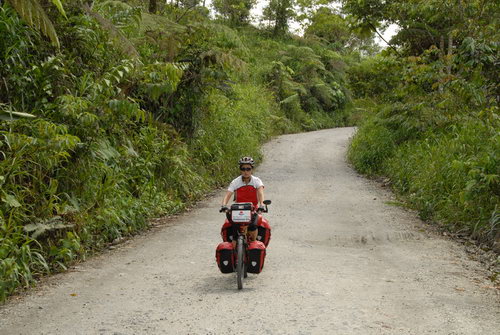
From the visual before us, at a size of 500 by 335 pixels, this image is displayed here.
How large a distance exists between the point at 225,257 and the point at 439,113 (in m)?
10.9

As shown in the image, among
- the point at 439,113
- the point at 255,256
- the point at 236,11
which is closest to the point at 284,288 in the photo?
the point at 255,256

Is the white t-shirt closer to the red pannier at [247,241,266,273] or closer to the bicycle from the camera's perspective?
the bicycle

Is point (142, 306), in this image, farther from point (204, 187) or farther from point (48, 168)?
point (204, 187)

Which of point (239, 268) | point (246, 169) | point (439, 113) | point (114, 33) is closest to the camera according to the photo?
point (239, 268)

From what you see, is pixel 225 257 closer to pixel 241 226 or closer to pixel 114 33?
pixel 241 226

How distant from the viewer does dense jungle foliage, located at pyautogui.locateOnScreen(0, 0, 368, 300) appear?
6.90m

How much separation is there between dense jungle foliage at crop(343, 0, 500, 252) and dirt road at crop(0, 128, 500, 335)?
1022 millimetres

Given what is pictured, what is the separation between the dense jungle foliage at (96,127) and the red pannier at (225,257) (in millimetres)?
→ 2101

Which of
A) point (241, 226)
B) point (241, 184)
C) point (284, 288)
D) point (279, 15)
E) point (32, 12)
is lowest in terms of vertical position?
point (284, 288)

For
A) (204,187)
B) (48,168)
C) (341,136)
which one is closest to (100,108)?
(48,168)

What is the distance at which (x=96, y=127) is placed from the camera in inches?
319

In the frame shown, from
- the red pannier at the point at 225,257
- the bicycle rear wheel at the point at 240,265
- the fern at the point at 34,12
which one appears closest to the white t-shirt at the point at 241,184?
the red pannier at the point at 225,257

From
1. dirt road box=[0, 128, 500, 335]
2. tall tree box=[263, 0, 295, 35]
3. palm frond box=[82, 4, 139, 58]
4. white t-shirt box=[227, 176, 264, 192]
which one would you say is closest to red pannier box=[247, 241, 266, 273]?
dirt road box=[0, 128, 500, 335]

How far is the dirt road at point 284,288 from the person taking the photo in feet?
16.4
